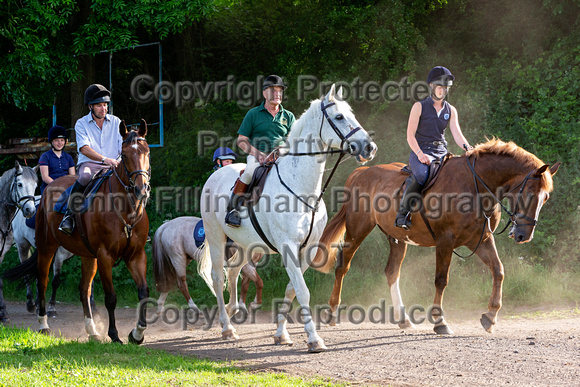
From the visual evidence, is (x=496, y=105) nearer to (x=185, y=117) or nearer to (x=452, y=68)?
(x=452, y=68)

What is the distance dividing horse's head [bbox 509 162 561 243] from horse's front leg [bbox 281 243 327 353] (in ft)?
8.74

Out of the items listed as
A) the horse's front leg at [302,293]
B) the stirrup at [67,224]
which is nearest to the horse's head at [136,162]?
the stirrup at [67,224]

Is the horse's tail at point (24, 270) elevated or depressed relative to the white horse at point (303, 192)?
depressed

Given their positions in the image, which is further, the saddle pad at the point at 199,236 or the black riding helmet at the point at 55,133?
the black riding helmet at the point at 55,133

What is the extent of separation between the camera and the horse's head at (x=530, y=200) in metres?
6.91

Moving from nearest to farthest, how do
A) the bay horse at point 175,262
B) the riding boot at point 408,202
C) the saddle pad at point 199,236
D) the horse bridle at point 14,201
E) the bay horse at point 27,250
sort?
the riding boot at point 408,202
the horse bridle at point 14,201
the saddle pad at point 199,236
the bay horse at point 175,262
the bay horse at point 27,250

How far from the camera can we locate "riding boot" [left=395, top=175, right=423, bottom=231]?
25.9 feet

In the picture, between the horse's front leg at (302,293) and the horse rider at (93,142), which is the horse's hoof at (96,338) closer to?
the horse rider at (93,142)

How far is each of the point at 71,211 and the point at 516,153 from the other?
233 inches

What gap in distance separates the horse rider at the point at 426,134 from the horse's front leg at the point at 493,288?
111cm

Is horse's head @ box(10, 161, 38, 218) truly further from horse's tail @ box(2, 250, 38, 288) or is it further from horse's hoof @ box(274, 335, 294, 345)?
horse's hoof @ box(274, 335, 294, 345)

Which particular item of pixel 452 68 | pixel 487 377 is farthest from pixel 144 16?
pixel 487 377

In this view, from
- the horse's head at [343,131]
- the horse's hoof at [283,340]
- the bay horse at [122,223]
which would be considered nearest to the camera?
the horse's head at [343,131]

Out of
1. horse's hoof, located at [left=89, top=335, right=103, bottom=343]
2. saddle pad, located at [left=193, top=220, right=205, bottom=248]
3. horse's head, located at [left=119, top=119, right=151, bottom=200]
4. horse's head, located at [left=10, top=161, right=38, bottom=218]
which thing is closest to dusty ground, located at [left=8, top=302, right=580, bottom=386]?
horse's hoof, located at [left=89, top=335, right=103, bottom=343]
